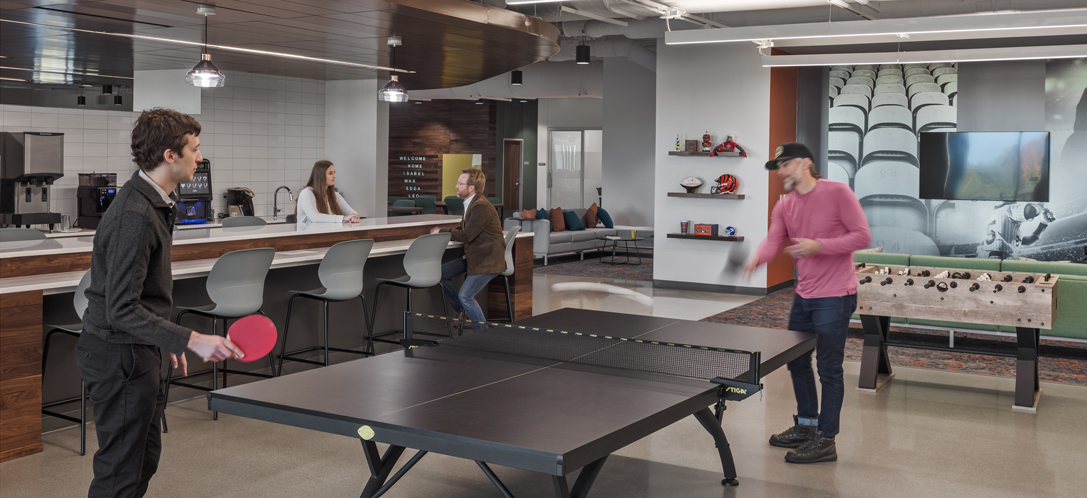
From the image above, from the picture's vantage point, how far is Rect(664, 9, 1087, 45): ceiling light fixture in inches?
262

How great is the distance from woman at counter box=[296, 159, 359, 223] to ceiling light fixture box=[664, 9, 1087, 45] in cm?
352

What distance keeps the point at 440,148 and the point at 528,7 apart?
11.8 m

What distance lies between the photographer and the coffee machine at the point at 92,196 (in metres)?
9.04

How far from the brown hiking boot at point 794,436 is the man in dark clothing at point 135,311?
10.1ft

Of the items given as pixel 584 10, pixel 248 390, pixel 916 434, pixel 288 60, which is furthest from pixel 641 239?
pixel 248 390

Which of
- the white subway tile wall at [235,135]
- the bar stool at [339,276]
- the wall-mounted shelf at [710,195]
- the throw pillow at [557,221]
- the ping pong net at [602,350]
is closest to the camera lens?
the ping pong net at [602,350]

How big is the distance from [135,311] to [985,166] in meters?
10.7

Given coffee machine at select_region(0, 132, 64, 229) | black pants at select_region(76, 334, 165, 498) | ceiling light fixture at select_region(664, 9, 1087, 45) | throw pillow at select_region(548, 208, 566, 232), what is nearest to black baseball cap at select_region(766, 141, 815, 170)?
black pants at select_region(76, 334, 165, 498)

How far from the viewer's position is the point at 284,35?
7.32m

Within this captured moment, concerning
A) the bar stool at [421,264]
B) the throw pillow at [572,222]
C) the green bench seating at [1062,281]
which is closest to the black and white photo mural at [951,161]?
the green bench seating at [1062,281]

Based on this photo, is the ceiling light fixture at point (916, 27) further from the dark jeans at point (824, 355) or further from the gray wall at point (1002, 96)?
the dark jeans at point (824, 355)

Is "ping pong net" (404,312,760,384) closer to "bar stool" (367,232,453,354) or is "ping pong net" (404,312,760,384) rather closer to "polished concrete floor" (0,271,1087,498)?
"polished concrete floor" (0,271,1087,498)

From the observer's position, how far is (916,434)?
16.0ft

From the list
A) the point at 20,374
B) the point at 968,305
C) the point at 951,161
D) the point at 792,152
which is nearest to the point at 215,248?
the point at 20,374
